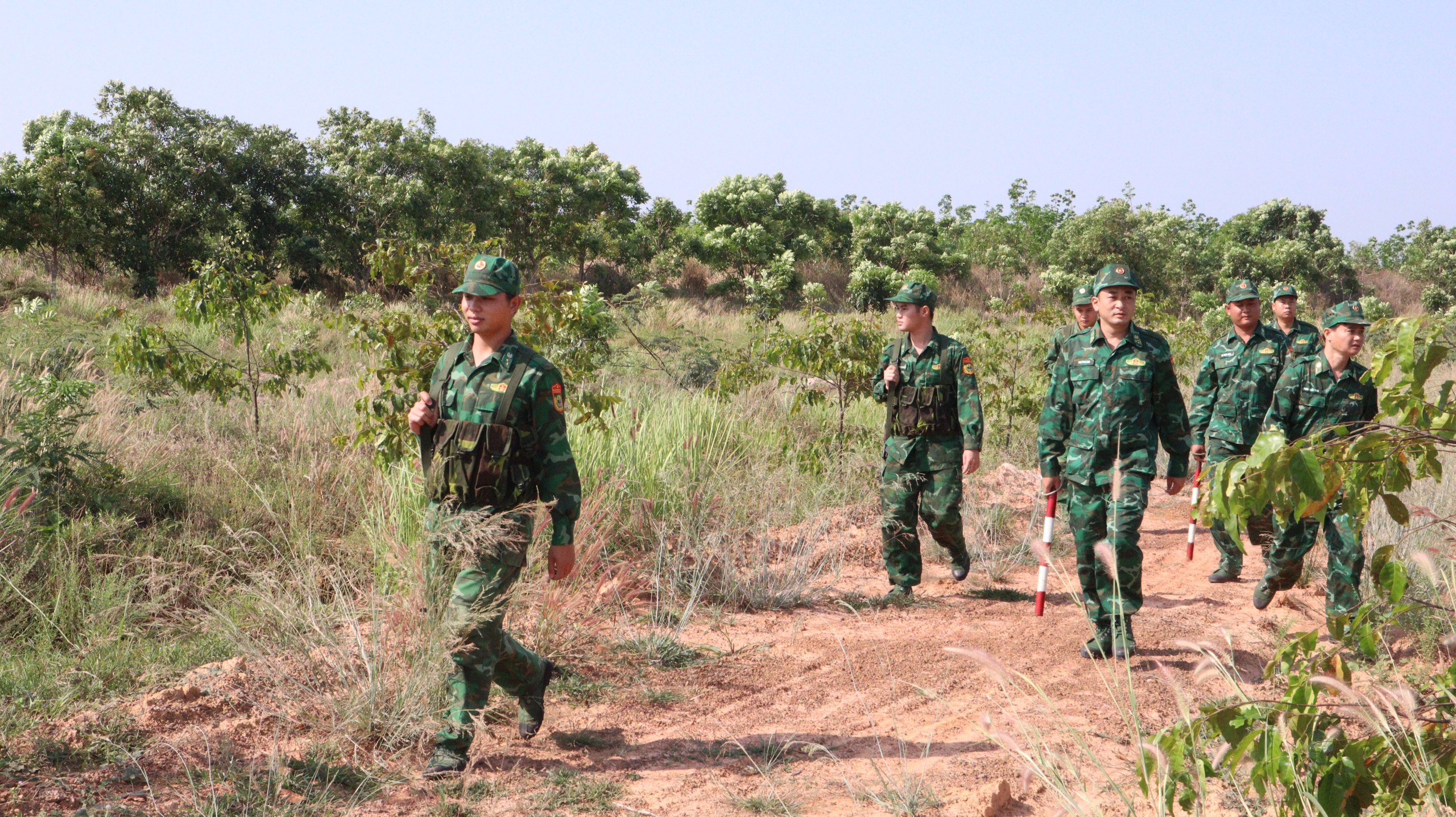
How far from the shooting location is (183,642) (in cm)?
506

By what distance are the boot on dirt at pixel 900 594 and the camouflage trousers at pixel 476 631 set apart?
3173 millimetres

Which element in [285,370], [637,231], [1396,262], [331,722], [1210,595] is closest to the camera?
[331,722]

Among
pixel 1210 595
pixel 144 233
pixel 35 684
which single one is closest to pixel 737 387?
pixel 1210 595

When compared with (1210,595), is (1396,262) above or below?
above

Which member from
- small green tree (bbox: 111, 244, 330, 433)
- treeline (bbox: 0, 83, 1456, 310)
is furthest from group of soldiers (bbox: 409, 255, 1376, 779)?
treeline (bbox: 0, 83, 1456, 310)

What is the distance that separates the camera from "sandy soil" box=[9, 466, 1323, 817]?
380cm

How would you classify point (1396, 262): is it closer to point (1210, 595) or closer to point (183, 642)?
point (1210, 595)

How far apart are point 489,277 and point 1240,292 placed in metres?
5.53

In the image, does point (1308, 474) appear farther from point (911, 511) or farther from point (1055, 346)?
point (1055, 346)

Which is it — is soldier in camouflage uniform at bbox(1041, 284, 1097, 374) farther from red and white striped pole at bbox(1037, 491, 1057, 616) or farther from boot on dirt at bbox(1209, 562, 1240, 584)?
red and white striped pole at bbox(1037, 491, 1057, 616)

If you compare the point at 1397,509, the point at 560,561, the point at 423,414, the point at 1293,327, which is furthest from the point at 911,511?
the point at 1397,509

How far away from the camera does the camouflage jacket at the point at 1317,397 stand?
6.09 m

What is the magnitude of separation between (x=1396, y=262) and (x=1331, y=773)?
169 feet

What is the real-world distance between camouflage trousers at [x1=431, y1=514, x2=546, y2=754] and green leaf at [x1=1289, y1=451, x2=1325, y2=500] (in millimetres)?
2629
